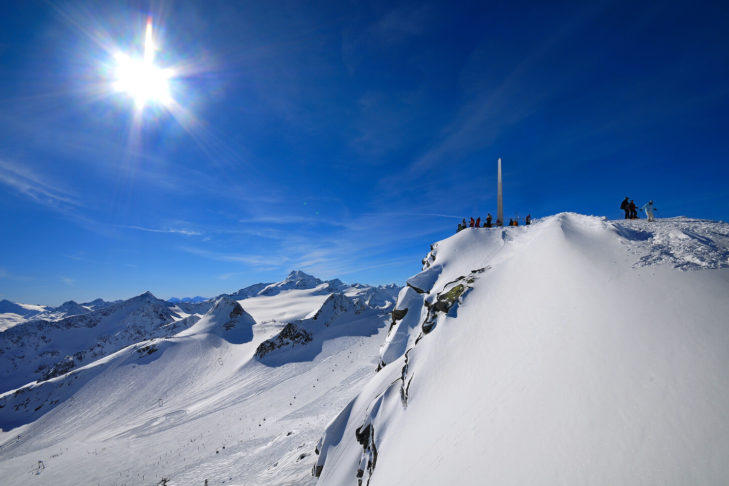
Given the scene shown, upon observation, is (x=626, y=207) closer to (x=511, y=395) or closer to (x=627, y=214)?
(x=627, y=214)

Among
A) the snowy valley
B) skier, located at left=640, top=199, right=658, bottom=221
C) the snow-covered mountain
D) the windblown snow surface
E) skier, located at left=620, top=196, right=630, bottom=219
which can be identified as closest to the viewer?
the windblown snow surface

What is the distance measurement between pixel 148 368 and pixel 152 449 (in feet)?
98.4

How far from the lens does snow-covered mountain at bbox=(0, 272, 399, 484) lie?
843 inches

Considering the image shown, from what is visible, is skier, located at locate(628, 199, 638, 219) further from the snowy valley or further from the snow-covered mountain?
the snow-covered mountain

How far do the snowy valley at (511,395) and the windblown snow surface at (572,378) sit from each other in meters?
0.04

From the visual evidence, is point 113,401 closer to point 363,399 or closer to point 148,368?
point 148,368

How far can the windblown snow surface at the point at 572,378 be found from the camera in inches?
185

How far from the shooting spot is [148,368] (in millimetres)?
48438

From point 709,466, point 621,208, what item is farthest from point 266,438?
point 621,208

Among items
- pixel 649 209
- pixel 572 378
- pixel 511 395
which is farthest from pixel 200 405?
pixel 649 209

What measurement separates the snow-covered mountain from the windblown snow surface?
10.1m

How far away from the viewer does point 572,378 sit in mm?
6457

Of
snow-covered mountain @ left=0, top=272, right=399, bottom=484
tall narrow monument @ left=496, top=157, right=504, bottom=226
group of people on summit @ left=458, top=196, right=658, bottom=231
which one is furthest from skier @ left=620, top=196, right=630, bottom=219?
snow-covered mountain @ left=0, top=272, right=399, bottom=484

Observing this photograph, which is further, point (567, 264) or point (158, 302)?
point (158, 302)
